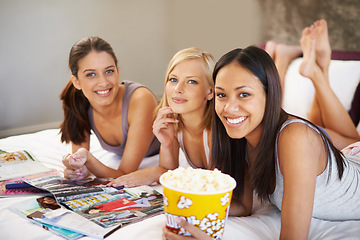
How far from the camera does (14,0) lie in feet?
11.3

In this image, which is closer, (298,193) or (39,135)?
(298,193)

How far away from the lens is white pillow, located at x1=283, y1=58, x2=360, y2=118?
2.47 m

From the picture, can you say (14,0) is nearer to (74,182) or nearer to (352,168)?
(74,182)

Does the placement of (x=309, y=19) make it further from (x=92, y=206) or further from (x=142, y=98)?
(x=92, y=206)

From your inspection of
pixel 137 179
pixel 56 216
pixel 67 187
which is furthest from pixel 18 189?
pixel 137 179

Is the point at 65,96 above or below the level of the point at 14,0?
below

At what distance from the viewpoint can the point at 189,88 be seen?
1.73 meters

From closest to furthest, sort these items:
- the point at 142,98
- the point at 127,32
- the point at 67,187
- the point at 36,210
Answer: the point at 36,210 → the point at 67,187 → the point at 142,98 → the point at 127,32

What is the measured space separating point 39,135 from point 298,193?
1.98 meters

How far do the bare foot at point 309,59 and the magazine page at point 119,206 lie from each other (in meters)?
1.31

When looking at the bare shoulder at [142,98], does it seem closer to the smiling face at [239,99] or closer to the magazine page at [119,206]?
the magazine page at [119,206]

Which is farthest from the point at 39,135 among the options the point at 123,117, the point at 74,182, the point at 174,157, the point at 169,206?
the point at 169,206

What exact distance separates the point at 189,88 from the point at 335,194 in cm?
74

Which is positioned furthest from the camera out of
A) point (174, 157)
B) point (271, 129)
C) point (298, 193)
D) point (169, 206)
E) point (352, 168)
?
point (174, 157)
